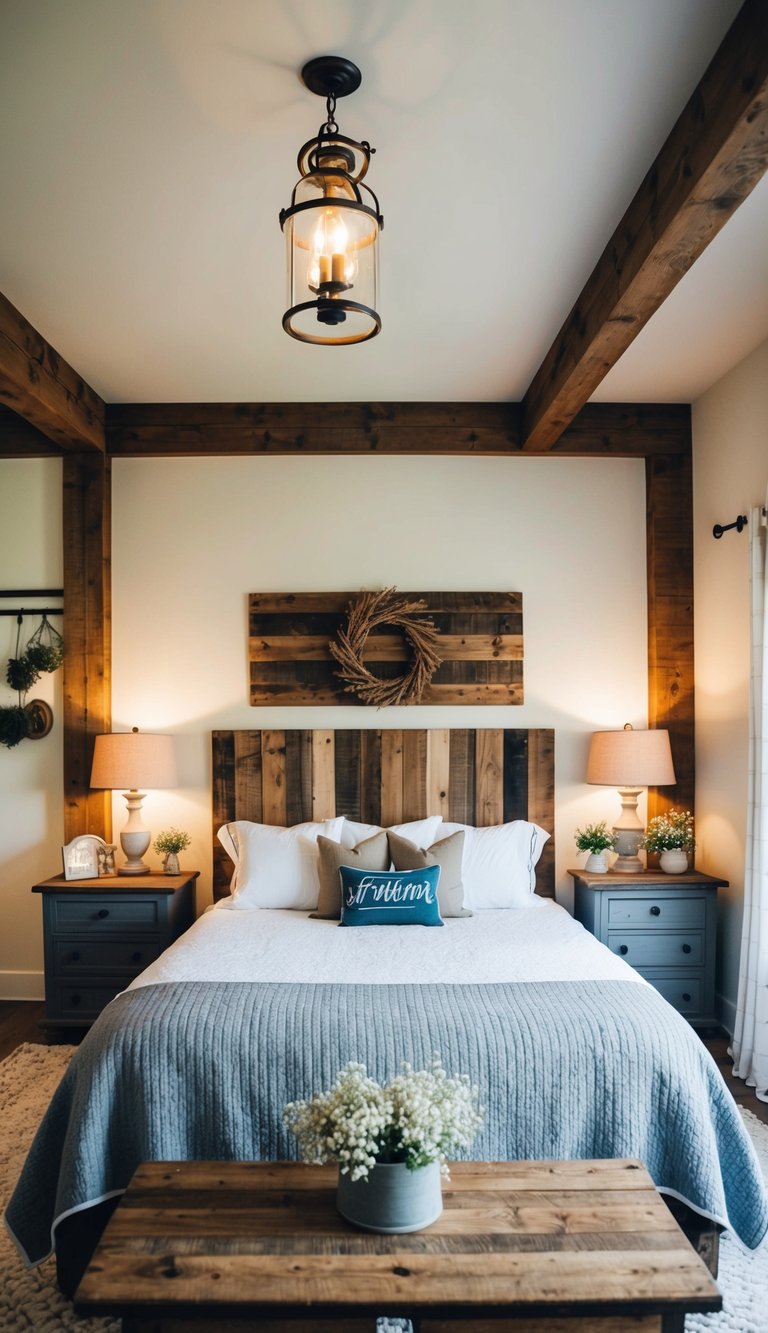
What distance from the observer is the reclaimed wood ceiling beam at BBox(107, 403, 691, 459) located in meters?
4.39

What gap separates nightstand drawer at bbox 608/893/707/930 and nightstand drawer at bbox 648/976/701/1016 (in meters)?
0.23

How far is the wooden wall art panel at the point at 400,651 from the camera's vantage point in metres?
4.42

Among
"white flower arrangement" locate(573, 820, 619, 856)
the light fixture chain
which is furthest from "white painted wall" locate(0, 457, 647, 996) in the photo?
the light fixture chain

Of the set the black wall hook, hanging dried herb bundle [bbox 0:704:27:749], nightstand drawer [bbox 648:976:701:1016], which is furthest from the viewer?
hanging dried herb bundle [bbox 0:704:27:749]

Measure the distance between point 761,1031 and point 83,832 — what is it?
3.05 m

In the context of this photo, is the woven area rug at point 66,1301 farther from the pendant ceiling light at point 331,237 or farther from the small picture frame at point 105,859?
the pendant ceiling light at point 331,237

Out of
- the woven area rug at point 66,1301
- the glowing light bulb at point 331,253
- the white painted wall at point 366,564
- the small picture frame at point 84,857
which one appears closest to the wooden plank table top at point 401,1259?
the woven area rug at point 66,1301

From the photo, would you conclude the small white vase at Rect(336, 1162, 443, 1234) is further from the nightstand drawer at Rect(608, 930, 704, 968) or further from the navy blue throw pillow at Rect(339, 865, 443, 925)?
the nightstand drawer at Rect(608, 930, 704, 968)

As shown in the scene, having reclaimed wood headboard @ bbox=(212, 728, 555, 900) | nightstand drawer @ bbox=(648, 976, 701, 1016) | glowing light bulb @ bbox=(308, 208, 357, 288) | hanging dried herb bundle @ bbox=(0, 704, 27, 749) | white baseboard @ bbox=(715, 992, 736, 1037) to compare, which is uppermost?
glowing light bulb @ bbox=(308, 208, 357, 288)

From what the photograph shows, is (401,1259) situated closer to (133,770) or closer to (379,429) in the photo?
(133,770)

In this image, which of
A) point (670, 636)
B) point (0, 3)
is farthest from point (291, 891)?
point (0, 3)

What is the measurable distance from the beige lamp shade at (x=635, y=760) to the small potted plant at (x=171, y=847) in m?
1.93

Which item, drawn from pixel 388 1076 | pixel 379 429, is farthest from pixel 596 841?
pixel 379 429

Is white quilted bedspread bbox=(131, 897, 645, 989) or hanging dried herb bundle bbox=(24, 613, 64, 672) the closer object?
white quilted bedspread bbox=(131, 897, 645, 989)
